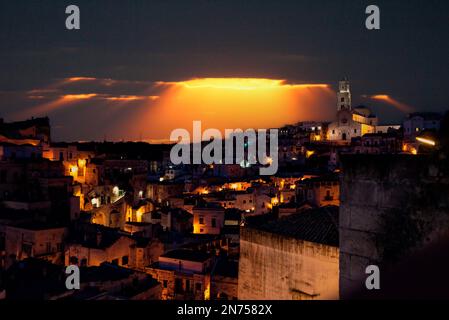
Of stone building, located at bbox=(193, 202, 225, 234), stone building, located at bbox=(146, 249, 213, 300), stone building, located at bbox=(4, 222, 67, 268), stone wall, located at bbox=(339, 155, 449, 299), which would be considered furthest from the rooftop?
stone wall, located at bbox=(339, 155, 449, 299)

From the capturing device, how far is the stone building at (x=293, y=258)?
714 cm

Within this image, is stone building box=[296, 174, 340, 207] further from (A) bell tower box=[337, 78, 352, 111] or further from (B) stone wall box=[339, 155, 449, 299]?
(A) bell tower box=[337, 78, 352, 111]

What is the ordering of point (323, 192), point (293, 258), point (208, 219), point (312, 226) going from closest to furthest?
point (293, 258) < point (312, 226) < point (208, 219) < point (323, 192)

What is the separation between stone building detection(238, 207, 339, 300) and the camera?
7139mm

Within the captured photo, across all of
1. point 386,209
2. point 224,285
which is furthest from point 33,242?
point 386,209

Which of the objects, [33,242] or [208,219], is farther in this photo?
[208,219]

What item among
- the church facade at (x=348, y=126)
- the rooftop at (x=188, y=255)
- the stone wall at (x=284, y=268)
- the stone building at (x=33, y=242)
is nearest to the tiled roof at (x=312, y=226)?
the stone wall at (x=284, y=268)

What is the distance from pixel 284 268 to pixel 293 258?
9.8 inches

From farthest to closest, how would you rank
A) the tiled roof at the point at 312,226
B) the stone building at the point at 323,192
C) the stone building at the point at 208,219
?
the stone building at the point at 323,192
the stone building at the point at 208,219
the tiled roof at the point at 312,226

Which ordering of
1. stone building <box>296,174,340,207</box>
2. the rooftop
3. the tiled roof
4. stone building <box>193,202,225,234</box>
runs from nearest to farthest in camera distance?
the tiled roof < the rooftop < stone building <box>193,202,225,234</box> < stone building <box>296,174,340,207</box>

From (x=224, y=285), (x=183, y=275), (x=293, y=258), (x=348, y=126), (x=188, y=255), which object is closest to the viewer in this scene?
(x=293, y=258)

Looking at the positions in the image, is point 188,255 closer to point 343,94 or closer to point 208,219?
point 208,219

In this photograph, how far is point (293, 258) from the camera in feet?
25.2

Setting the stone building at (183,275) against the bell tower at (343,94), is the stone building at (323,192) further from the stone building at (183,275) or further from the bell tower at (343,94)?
the bell tower at (343,94)
